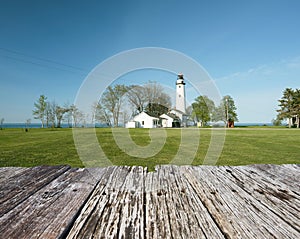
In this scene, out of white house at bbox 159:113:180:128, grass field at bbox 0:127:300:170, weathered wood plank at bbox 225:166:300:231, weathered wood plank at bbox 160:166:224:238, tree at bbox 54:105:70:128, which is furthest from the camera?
white house at bbox 159:113:180:128

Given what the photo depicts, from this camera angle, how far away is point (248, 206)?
822mm

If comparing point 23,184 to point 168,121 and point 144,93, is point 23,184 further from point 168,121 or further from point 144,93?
point 168,121

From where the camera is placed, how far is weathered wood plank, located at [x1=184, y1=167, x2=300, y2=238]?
64 cm

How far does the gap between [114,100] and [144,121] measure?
2391 centimetres

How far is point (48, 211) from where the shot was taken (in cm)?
77

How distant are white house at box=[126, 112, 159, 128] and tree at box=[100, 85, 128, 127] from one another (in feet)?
72.4

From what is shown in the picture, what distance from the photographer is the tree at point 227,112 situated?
36059 millimetres

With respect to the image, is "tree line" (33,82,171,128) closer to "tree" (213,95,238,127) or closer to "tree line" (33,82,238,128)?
"tree line" (33,82,238,128)

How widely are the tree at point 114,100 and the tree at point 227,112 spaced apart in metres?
25.6

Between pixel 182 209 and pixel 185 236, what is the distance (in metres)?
0.18

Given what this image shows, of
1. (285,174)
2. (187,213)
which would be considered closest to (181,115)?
(285,174)

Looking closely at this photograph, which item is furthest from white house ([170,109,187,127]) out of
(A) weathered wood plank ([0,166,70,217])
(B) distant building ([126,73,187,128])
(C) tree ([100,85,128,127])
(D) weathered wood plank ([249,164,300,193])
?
(A) weathered wood plank ([0,166,70,217])

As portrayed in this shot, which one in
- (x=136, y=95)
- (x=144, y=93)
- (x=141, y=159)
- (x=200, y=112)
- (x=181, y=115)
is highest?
(x=144, y=93)

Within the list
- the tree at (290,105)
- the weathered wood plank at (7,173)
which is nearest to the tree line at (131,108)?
the weathered wood plank at (7,173)
